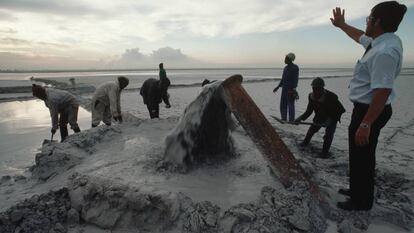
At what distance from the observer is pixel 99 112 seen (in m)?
7.08

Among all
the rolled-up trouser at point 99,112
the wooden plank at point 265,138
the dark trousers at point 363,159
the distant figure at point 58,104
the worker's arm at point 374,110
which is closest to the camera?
the worker's arm at point 374,110

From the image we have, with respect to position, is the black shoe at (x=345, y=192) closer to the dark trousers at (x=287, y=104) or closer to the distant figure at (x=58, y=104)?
the dark trousers at (x=287, y=104)

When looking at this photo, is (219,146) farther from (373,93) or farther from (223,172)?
(373,93)

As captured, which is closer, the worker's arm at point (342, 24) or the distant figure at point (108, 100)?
the worker's arm at point (342, 24)

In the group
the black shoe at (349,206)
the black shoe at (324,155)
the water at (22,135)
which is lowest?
the water at (22,135)

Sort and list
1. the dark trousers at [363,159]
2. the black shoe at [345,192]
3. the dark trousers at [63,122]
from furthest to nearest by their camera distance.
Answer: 1. the dark trousers at [63,122]
2. the black shoe at [345,192]
3. the dark trousers at [363,159]

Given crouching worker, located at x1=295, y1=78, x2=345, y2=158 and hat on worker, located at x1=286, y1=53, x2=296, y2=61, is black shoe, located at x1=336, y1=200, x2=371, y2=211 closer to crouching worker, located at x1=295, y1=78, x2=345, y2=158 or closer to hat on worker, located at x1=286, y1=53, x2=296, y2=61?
crouching worker, located at x1=295, y1=78, x2=345, y2=158

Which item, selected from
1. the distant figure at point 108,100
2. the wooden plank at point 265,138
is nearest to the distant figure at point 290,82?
the distant figure at point 108,100

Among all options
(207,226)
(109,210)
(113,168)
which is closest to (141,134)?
(113,168)

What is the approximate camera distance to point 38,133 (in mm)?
8273

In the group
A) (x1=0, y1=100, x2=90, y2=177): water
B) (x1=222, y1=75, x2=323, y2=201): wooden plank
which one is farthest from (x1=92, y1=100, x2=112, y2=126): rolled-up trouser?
(x1=222, y1=75, x2=323, y2=201): wooden plank

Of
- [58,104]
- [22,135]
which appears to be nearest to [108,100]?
[58,104]

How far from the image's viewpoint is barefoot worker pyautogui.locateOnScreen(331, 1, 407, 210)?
2.78 metres

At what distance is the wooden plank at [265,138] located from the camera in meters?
3.60
